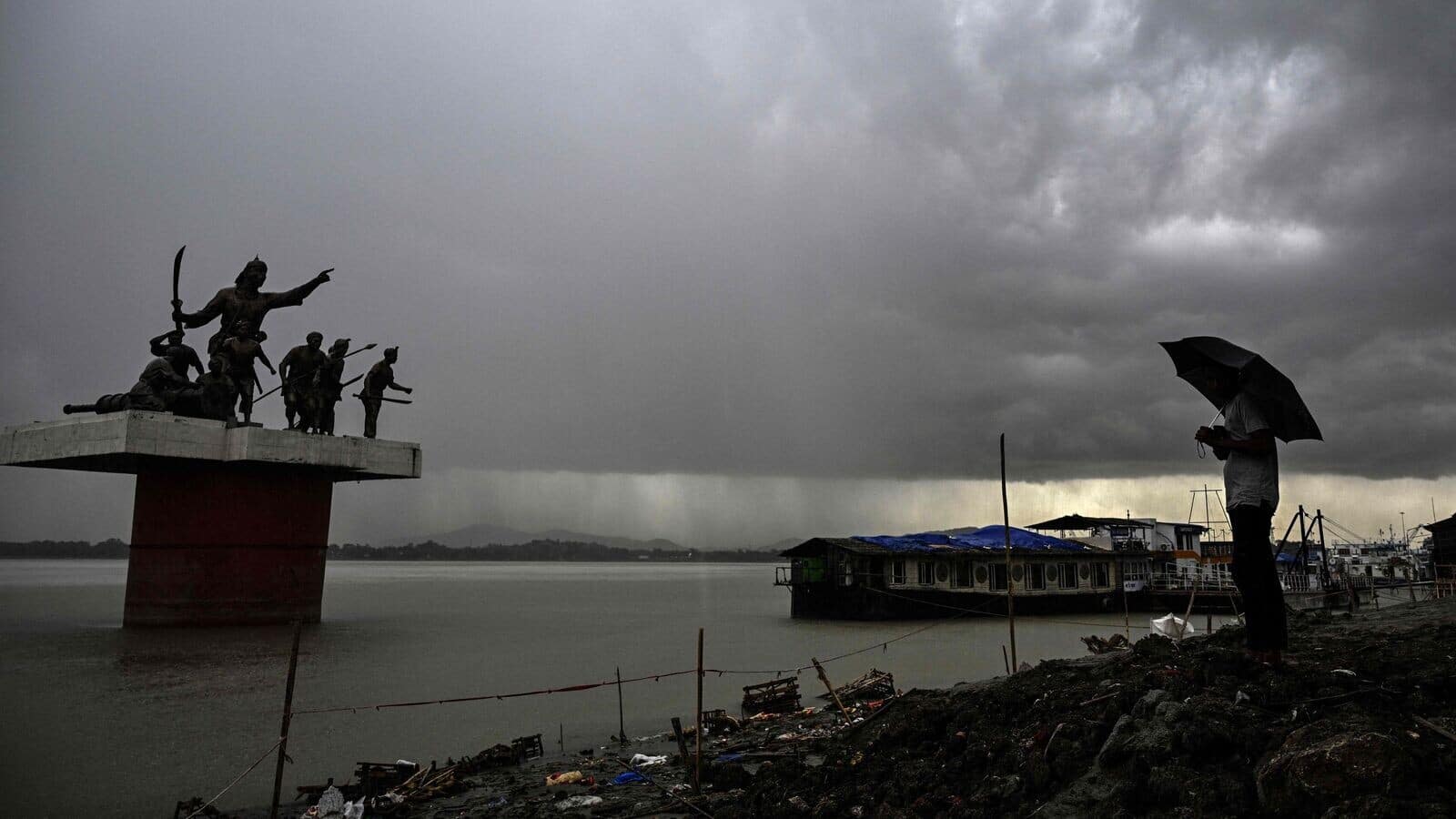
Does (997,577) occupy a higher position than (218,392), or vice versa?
(218,392)

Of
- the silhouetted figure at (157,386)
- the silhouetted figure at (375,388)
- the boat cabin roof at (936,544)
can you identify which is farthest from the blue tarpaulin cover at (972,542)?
the silhouetted figure at (157,386)

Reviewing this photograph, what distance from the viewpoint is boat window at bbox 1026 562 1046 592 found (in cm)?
4562

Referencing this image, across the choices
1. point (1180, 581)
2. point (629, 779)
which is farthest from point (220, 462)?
point (1180, 581)

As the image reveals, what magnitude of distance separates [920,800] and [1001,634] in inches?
1271

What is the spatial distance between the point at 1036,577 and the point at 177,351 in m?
→ 41.1

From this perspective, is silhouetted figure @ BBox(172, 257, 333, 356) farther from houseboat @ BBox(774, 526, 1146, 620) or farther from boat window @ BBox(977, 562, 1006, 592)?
boat window @ BBox(977, 562, 1006, 592)

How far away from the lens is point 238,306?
30.4m

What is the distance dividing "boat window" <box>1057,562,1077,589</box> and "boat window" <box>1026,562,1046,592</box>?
124 cm

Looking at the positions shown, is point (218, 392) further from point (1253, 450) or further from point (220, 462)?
point (1253, 450)

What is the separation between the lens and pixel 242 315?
3038 centimetres

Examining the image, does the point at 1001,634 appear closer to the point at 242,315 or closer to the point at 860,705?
the point at 860,705

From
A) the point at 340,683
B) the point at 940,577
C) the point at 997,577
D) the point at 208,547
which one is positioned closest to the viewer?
the point at 340,683

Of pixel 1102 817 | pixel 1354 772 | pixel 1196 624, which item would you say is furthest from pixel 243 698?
pixel 1196 624

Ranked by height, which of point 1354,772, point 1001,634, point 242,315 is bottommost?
point 1001,634
